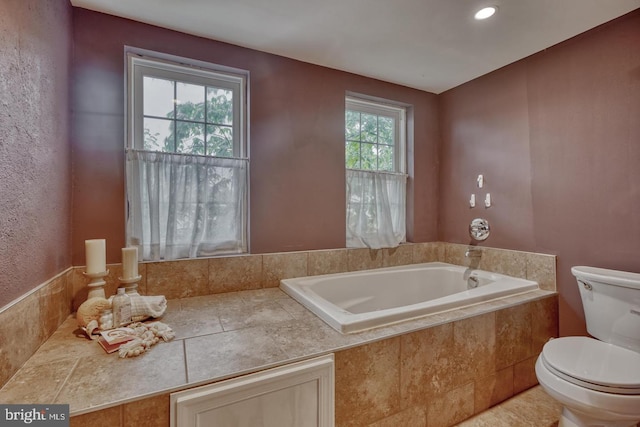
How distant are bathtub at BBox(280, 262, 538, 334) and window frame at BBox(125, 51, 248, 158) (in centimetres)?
114

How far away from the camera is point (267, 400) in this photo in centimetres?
105

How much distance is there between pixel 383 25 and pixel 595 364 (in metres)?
2.14

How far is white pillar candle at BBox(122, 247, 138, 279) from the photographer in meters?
1.62

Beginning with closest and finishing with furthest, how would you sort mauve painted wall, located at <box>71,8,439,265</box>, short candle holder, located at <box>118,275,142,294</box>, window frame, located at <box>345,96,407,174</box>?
short candle holder, located at <box>118,275,142,294</box>, mauve painted wall, located at <box>71,8,439,265</box>, window frame, located at <box>345,96,407,174</box>

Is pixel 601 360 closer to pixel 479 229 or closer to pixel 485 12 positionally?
pixel 479 229

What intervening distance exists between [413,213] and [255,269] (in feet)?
5.33

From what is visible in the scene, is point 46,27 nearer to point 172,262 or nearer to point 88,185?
point 88,185

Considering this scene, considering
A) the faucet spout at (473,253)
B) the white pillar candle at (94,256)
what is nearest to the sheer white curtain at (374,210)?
the faucet spout at (473,253)

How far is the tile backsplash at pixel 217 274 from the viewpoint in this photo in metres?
1.09

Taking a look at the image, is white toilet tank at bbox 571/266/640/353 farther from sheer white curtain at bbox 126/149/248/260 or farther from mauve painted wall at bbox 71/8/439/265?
Result: sheer white curtain at bbox 126/149/248/260

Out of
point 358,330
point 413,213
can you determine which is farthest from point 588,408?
point 413,213

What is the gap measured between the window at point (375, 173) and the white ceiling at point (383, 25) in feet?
1.72

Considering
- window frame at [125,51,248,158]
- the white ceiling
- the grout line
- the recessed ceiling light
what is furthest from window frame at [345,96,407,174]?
the grout line

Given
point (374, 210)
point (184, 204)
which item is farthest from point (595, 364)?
point (184, 204)
